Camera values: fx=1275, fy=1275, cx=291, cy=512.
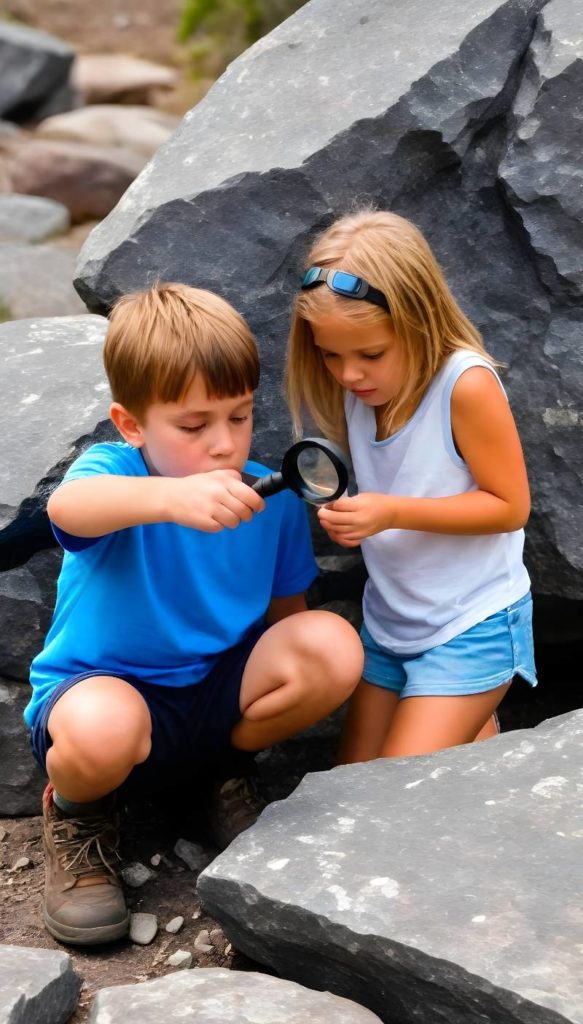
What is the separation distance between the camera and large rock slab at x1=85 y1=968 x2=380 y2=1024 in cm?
185

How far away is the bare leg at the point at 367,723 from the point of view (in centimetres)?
283

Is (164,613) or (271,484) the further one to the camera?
(164,613)

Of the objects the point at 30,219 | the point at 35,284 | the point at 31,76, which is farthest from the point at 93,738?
the point at 31,76

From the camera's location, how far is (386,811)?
7.17 feet

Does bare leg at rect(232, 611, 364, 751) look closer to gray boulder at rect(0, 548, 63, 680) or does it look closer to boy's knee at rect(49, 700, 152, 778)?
boy's knee at rect(49, 700, 152, 778)

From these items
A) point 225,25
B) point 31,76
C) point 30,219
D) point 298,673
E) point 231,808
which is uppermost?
point 225,25

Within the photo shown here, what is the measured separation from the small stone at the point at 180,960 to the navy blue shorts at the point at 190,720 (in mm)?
377

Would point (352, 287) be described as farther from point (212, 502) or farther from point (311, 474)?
point (212, 502)

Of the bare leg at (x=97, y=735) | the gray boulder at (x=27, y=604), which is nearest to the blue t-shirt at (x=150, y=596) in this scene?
the bare leg at (x=97, y=735)

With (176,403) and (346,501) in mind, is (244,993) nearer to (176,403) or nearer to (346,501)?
(346,501)

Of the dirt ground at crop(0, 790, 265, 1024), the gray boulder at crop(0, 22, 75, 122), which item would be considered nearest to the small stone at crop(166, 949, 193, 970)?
the dirt ground at crop(0, 790, 265, 1024)

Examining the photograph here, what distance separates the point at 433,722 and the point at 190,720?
0.50 m

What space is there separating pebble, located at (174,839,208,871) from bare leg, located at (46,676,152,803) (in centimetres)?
38

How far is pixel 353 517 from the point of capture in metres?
2.36
